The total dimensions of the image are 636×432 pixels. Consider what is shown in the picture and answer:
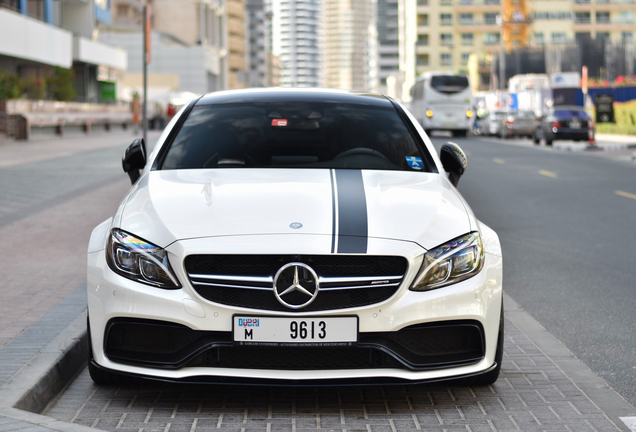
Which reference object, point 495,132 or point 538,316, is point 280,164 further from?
point 495,132

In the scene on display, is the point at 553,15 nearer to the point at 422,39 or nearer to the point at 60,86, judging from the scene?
the point at 422,39

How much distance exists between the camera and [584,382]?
464 centimetres

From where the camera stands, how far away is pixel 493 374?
14.5ft

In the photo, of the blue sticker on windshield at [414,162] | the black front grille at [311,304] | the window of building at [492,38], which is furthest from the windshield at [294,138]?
the window of building at [492,38]

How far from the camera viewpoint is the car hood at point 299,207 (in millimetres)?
4074

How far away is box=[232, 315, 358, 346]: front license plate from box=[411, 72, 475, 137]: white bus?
44324 mm

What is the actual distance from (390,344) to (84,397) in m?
1.50

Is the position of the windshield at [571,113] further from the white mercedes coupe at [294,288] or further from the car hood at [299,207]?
the white mercedes coupe at [294,288]

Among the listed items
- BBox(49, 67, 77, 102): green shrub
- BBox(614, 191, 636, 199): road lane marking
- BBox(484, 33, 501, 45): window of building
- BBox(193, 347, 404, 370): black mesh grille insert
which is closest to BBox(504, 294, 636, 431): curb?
BBox(193, 347, 404, 370): black mesh grille insert

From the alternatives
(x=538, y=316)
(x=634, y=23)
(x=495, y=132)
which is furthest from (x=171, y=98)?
(x=634, y=23)

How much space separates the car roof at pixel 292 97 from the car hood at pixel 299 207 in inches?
36.4

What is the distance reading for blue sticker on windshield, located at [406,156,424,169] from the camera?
522 centimetres

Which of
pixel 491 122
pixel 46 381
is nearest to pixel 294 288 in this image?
pixel 46 381

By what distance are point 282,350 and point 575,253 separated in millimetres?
5925
